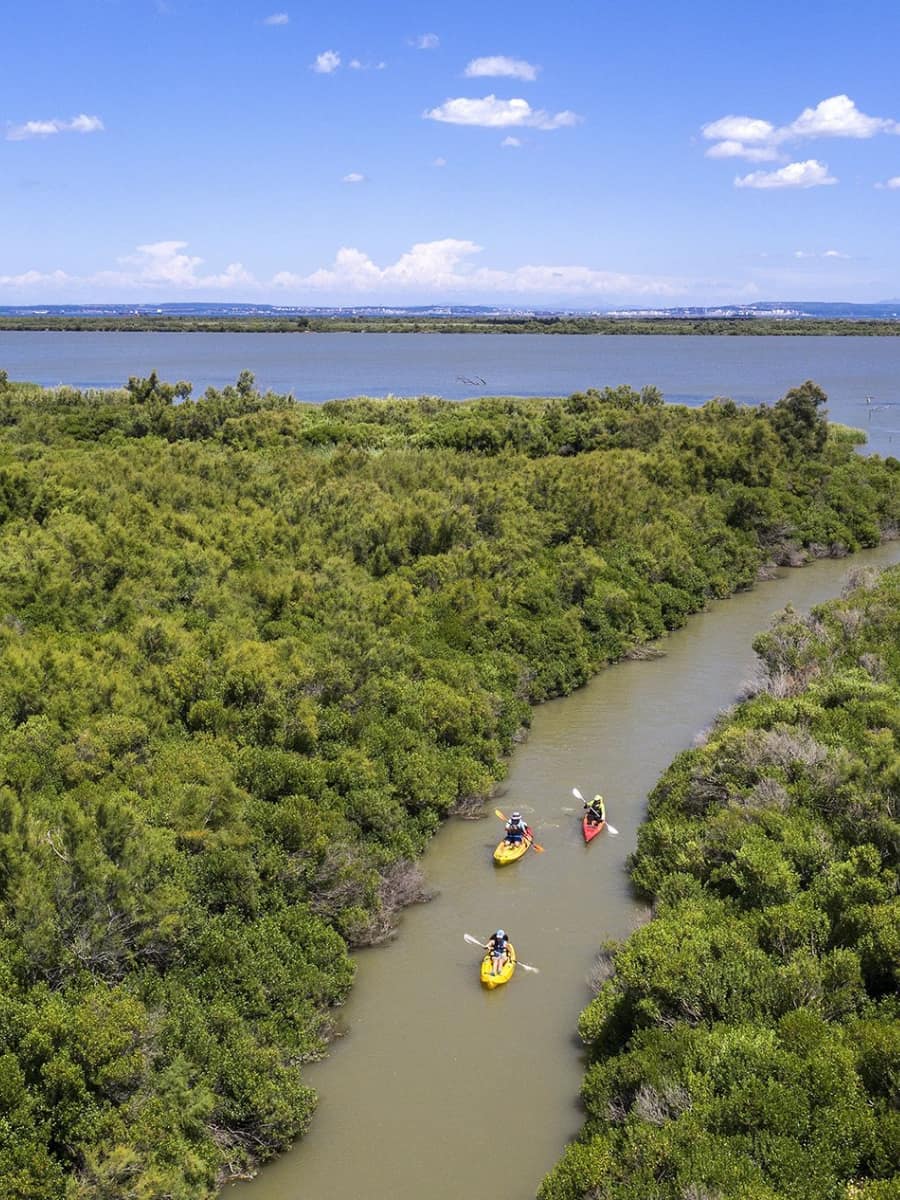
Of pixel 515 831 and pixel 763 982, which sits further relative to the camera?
pixel 515 831

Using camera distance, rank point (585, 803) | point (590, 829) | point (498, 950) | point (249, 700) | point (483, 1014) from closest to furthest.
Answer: point (483, 1014) < point (498, 950) < point (249, 700) < point (590, 829) < point (585, 803)

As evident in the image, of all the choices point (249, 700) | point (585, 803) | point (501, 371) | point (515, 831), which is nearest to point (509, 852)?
point (515, 831)

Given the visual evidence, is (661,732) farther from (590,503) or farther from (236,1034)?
(236,1034)

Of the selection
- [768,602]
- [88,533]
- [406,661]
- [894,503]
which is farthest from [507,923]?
[894,503]

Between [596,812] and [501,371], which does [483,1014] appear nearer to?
[596,812]

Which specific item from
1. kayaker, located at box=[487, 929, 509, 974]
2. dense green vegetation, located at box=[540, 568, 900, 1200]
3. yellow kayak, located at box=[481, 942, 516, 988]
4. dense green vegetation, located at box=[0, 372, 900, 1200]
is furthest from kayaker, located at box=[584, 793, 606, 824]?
yellow kayak, located at box=[481, 942, 516, 988]

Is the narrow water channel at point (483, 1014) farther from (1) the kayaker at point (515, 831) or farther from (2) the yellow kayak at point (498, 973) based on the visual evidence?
(1) the kayaker at point (515, 831)
